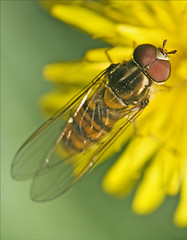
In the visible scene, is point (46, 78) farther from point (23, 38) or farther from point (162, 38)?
point (162, 38)

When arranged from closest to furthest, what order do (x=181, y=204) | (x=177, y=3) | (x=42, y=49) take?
(x=177, y=3) < (x=181, y=204) < (x=42, y=49)

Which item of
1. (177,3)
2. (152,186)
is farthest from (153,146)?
(177,3)

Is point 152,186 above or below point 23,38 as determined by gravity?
below

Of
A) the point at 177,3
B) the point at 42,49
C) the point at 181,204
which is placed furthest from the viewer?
the point at 42,49

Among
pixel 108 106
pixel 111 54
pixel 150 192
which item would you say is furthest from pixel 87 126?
pixel 150 192

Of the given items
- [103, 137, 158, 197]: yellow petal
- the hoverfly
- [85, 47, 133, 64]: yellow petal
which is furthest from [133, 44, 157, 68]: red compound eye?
[103, 137, 158, 197]: yellow petal

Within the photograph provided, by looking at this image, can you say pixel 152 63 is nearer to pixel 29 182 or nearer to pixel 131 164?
pixel 131 164

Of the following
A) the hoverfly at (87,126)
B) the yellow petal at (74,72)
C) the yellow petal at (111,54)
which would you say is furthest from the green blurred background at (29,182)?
the hoverfly at (87,126)
